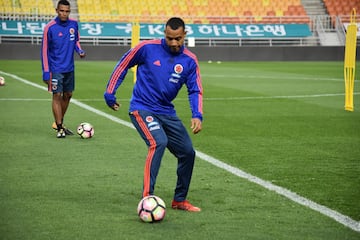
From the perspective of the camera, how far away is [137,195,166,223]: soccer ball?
21.5 feet

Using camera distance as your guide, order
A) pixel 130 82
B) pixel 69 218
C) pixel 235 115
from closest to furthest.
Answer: pixel 69 218 → pixel 235 115 → pixel 130 82

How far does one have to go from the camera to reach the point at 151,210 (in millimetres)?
6570

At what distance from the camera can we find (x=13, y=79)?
24.5 metres

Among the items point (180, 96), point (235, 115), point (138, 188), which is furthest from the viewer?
point (180, 96)

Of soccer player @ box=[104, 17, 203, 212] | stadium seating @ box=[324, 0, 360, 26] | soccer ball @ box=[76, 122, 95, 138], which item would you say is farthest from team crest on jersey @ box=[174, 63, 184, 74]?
stadium seating @ box=[324, 0, 360, 26]

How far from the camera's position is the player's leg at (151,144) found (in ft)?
22.7

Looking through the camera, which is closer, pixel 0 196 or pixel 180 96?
pixel 0 196

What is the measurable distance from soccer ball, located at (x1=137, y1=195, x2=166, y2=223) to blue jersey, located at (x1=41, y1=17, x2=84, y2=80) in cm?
605

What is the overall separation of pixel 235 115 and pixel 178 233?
924 centimetres

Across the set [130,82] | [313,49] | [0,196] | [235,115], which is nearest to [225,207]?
[0,196]

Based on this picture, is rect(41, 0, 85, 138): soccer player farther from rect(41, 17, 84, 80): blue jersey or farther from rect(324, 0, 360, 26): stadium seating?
rect(324, 0, 360, 26): stadium seating

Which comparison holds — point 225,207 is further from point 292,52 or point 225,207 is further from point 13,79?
point 292,52

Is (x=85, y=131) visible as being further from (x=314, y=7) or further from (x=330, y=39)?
(x=314, y=7)

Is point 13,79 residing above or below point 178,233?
below
